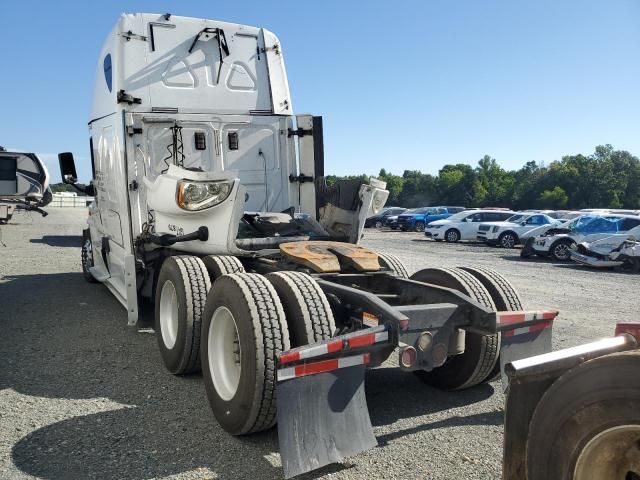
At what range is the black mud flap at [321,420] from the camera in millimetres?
3111

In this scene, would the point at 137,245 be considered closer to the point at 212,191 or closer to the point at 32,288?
the point at 212,191

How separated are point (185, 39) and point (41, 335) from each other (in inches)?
150

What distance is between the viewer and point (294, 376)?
312 centimetres

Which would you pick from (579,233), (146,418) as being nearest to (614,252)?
(579,233)

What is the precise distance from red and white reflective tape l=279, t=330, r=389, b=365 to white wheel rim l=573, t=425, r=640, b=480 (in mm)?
1448

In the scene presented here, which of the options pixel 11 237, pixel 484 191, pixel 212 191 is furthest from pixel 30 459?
pixel 484 191

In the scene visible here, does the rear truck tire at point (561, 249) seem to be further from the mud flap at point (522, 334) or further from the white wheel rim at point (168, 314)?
the white wheel rim at point (168, 314)

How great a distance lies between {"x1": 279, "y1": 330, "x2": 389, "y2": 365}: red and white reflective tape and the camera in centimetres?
309

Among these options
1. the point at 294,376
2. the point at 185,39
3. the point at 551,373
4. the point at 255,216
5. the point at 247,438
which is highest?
the point at 185,39

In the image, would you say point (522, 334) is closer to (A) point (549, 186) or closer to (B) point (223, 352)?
(B) point (223, 352)

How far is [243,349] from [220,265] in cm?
160

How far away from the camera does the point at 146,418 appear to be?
4.03 metres

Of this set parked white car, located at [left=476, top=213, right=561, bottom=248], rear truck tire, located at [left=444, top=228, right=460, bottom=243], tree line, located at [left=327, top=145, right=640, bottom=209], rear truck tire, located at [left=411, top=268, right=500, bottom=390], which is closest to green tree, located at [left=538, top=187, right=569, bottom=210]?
tree line, located at [left=327, top=145, right=640, bottom=209]

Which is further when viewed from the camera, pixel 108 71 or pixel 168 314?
pixel 108 71
